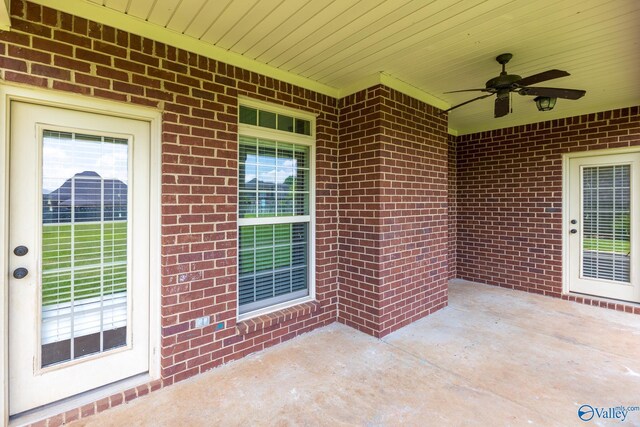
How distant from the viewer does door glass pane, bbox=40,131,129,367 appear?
194 cm

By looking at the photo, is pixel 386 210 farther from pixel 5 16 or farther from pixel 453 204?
pixel 5 16

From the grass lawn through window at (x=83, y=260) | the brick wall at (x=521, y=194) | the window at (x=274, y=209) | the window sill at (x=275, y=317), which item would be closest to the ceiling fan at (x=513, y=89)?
the window at (x=274, y=209)

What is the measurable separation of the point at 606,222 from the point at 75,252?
5.76 meters

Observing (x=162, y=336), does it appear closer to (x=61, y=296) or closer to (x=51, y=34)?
(x=61, y=296)

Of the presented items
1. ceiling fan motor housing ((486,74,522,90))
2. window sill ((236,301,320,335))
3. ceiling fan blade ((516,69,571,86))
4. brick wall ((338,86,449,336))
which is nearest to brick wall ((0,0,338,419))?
window sill ((236,301,320,335))

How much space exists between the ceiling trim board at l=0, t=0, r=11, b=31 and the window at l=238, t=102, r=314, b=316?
147 cm

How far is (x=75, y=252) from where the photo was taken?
2023 mm

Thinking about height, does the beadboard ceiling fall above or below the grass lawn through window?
above

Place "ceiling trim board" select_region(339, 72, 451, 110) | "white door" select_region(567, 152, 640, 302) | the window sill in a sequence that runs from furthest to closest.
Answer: "white door" select_region(567, 152, 640, 302) → "ceiling trim board" select_region(339, 72, 451, 110) → the window sill

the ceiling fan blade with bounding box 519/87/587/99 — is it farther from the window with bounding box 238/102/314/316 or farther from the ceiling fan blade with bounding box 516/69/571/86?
the window with bounding box 238/102/314/316

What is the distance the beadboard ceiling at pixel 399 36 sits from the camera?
1.94m

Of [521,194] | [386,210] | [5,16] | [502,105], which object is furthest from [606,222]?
[5,16]

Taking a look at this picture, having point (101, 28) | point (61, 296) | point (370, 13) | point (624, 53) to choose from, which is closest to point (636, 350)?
point (624, 53)

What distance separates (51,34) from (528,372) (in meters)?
4.07
